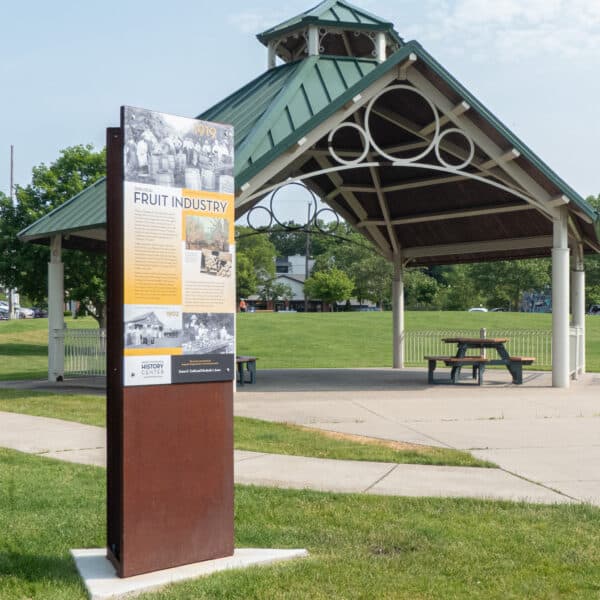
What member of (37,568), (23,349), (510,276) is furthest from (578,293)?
(510,276)

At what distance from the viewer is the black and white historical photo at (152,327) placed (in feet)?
16.6

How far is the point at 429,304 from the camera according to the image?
285 ft

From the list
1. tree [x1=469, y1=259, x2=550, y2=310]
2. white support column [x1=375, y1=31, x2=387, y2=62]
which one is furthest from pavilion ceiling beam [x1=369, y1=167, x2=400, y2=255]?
tree [x1=469, y1=259, x2=550, y2=310]

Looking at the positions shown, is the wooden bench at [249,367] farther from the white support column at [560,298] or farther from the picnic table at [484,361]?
the white support column at [560,298]

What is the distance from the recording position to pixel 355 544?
18.8ft

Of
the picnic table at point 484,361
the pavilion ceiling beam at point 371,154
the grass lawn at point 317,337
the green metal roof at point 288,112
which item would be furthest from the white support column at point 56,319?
the picnic table at point 484,361

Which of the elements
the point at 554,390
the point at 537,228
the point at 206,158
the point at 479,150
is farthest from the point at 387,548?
the point at 537,228

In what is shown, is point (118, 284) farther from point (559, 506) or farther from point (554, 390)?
point (554, 390)

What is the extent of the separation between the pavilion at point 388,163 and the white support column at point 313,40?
0.10 ft

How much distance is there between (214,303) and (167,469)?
1.09 m

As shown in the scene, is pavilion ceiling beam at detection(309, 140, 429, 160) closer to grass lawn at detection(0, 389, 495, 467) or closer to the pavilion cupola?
the pavilion cupola

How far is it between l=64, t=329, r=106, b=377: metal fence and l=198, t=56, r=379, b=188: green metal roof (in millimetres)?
5666

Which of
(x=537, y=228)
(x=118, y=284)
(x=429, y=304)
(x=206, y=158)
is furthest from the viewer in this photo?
(x=429, y=304)

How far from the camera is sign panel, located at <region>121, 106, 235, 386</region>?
508 centimetres
